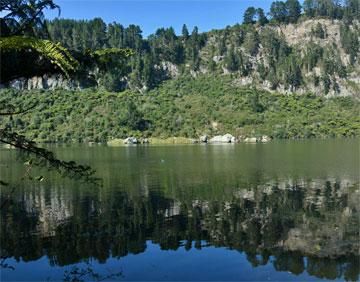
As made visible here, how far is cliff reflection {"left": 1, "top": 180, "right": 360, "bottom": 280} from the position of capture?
2631 cm

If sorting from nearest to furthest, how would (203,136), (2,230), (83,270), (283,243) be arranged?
(83,270) → (283,243) → (2,230) → (203,136)

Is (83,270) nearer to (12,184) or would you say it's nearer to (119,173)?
(12,184)

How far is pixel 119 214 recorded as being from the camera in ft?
124

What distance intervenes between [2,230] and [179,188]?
79.1 feet

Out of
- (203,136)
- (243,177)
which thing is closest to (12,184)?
(243,177)

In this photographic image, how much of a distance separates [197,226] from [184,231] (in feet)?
5.68

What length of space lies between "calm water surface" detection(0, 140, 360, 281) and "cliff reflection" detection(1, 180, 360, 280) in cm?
7

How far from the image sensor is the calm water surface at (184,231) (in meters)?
24.0

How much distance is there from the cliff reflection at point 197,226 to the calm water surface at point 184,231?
0.07 meters

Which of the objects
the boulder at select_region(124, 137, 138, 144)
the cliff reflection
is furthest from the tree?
the boulder at select_region(124, 137, 138, 144)

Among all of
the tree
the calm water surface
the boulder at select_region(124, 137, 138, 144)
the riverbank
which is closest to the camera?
the tree

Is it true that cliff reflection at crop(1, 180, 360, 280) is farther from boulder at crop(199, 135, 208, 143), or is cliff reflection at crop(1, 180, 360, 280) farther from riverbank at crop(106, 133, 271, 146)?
boulder at crop(199, 135, 208, 143)

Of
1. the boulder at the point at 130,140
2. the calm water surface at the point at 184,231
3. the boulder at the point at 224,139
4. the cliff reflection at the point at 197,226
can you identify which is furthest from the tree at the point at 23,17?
the boulder at the point at 224,139

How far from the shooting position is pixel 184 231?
32.0m
